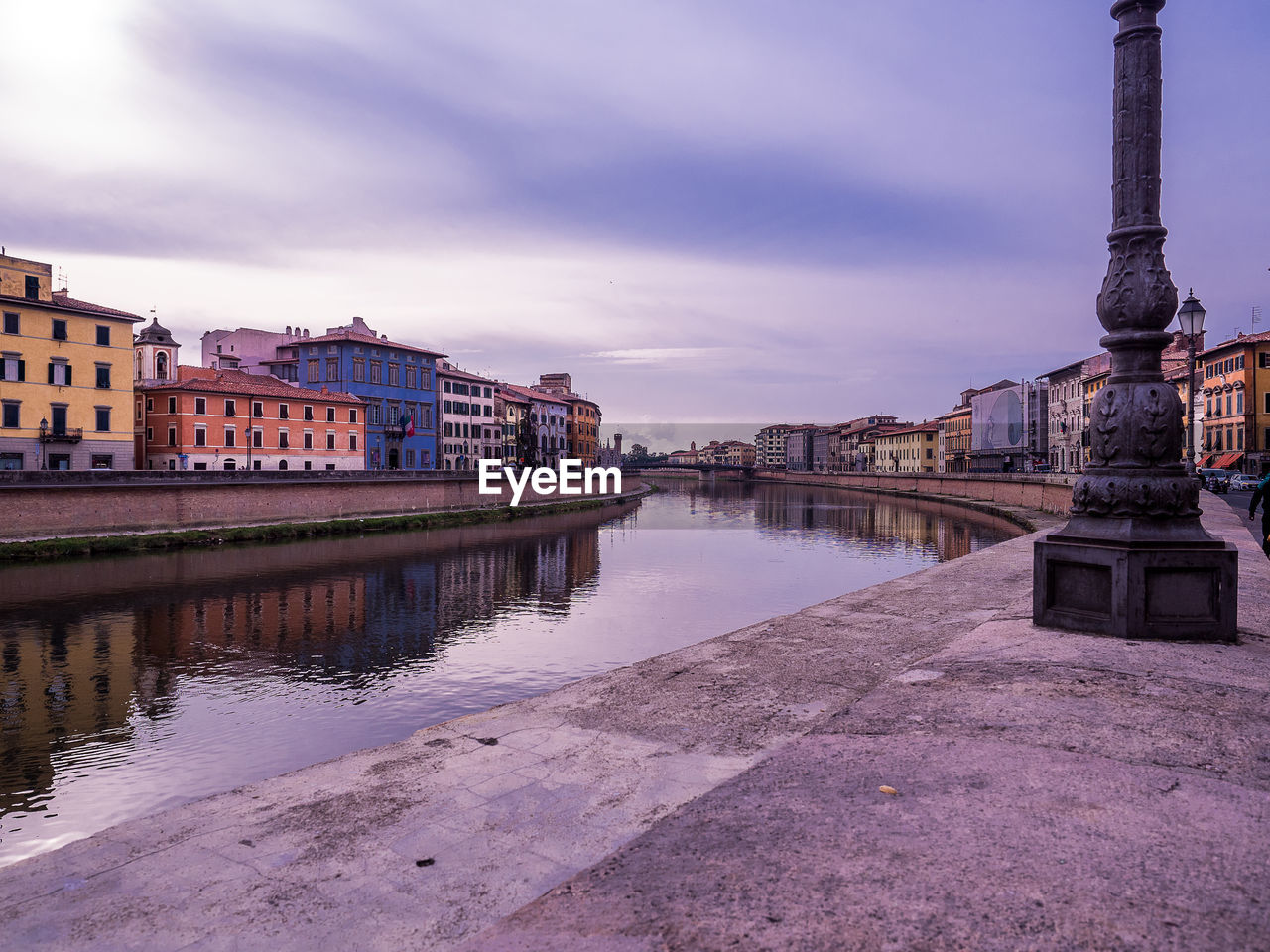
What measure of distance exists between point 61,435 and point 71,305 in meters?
7.14

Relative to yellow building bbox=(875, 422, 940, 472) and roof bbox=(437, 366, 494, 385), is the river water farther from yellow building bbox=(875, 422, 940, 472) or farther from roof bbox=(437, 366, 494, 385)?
yellow building bbox=(875, 422, 940, 472)

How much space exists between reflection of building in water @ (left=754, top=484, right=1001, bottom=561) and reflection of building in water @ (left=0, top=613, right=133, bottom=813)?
29179 millimetres

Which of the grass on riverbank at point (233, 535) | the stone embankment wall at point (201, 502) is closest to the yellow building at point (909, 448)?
the grass on riverbank at point (233, 535)

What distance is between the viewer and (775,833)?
12.0 feet

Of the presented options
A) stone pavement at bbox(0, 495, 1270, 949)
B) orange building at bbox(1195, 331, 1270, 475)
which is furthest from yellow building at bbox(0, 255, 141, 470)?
orange building at bbox(1195, 331, 1270, 475)

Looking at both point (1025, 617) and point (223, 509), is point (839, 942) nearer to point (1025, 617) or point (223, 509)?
point (1025, 617)

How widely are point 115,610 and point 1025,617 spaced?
2100 centimetres

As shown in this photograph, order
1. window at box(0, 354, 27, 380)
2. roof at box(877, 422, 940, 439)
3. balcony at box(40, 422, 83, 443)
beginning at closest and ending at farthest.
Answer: window at box(0, 354, 27, 380)
balcony at box(40, 422, 83, 443)
roof at box(877, 422, 940, 439)

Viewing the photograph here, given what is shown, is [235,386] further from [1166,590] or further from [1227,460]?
[1227,460]

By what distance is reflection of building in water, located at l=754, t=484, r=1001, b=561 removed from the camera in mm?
39906

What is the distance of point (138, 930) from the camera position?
3.72 m

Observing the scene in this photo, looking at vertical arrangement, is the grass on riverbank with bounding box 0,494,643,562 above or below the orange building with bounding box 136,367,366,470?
below

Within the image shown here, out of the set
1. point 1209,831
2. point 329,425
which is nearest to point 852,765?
point 1209,831

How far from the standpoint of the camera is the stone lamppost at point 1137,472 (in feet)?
23.1
